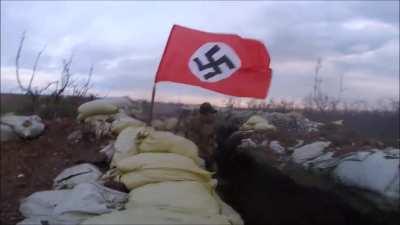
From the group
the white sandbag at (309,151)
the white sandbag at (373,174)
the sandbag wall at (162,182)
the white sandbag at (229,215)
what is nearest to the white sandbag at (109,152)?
the sandbag wall at (162,182)

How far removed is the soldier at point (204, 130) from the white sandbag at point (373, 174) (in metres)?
2.27

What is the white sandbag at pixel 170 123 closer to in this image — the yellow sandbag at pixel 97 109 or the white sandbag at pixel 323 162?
the yellow sandbag at pixel 97 109

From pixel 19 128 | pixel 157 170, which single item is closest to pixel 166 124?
pixel 157 170

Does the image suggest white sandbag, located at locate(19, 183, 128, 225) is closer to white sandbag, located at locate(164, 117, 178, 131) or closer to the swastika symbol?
the swastika symbol

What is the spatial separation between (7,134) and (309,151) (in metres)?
4.84

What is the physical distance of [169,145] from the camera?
5156 mm

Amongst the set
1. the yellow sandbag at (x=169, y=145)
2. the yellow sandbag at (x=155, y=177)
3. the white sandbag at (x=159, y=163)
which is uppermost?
the yellow sandbag at (x=169, y=145)

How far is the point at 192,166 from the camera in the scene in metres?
4.78

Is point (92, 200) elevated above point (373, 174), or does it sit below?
below

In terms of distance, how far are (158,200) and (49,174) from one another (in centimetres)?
273

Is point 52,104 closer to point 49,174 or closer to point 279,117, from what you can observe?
point 49,174

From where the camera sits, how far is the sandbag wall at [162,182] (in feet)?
12.3

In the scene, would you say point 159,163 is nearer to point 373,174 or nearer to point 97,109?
point 373,174

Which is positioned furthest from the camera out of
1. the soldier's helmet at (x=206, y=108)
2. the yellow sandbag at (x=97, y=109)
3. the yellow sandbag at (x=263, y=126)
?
the yellow sandbag at (x=97, y=109)
